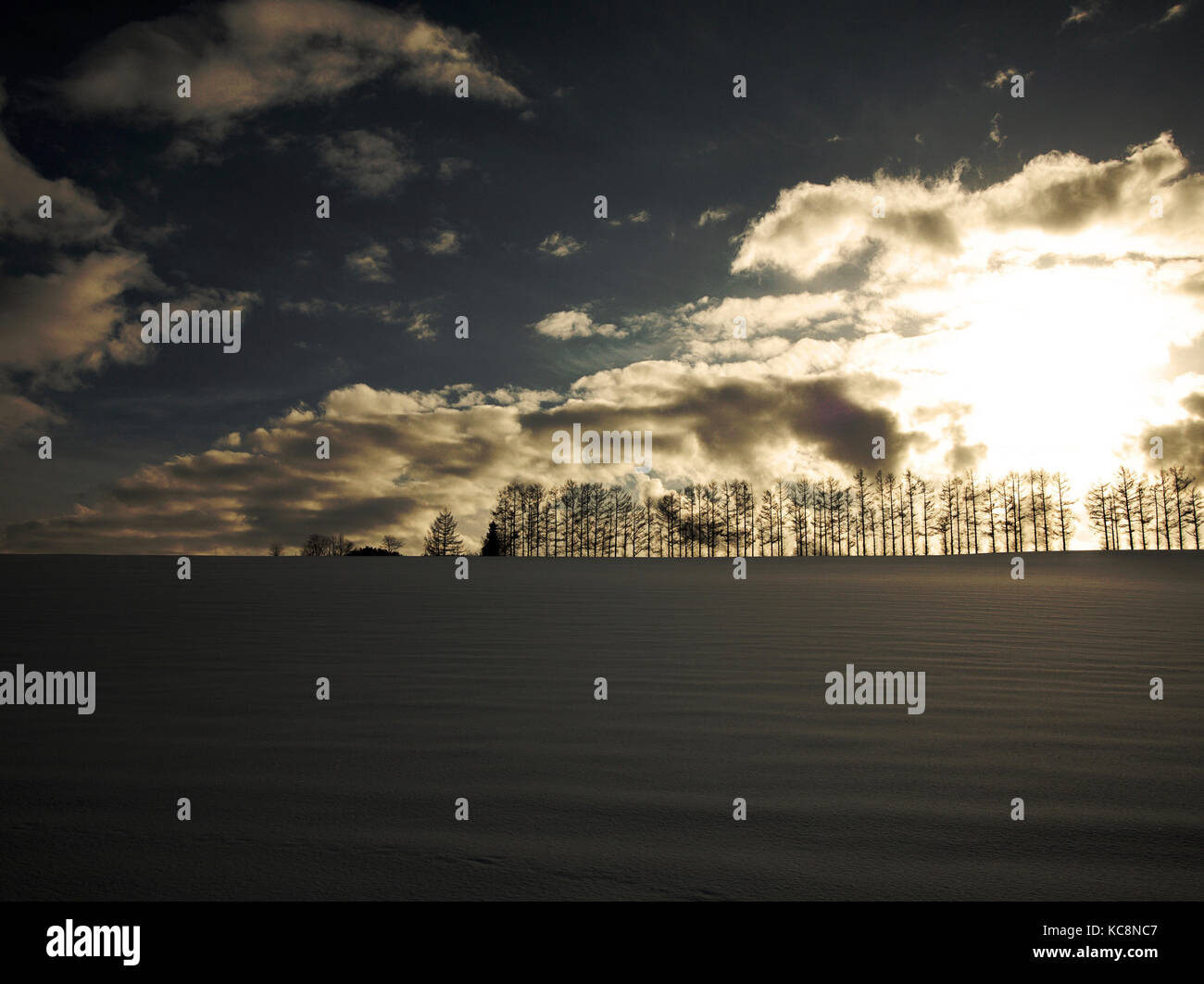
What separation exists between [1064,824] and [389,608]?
9.65 m

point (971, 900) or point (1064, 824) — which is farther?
point (1064, 824)

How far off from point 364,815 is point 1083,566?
1256 inches

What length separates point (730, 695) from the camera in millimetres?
4812

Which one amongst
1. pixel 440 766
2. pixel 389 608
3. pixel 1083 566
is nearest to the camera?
pixel 440 766

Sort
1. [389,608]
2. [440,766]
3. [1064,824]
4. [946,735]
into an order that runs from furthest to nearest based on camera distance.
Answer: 1. [389,608]
2. [946,735]
3. [440,766]
4. [1064,824]
